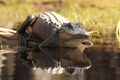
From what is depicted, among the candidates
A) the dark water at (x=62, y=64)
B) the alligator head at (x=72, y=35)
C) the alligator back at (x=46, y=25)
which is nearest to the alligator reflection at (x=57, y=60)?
the dark water at (x=62, y=64)

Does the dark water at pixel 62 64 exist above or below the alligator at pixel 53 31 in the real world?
below

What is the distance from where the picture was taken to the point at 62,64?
337 inches

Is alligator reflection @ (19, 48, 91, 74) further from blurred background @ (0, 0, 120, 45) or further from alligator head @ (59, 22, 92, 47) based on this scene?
blurred background @ (0, 0, 120, 45)

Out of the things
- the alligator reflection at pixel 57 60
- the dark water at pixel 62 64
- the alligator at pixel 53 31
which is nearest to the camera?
the dark water at pixel 62 64

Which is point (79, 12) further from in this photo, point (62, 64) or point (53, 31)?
point (62, 64)

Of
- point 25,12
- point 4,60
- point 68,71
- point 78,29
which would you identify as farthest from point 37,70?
Answer: point 25,12

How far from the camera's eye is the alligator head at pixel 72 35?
32.9 feet

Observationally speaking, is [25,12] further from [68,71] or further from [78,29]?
[68,71]

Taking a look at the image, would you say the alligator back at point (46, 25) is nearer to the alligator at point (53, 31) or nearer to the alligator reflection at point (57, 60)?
the alligator at point (53, 31)

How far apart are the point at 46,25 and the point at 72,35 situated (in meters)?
0.94

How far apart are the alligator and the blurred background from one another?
38.5 inches

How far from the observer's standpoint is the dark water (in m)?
7.56

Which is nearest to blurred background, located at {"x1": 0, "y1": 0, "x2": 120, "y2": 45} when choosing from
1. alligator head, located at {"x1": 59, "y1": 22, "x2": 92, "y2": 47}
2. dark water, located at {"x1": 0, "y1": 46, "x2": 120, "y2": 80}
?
alligator head, located at {"x1": 59, "y1": 22, "x2": 92, "y2": 47}

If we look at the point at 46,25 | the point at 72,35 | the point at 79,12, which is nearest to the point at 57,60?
the point at 72,35
